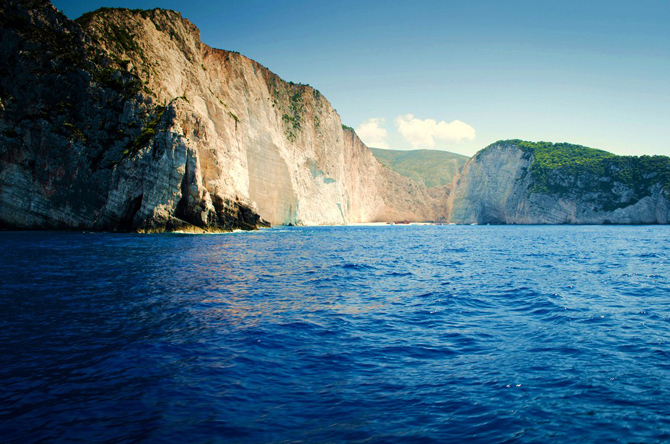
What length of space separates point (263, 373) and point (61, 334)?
196 inches

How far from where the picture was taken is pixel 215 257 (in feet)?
76.9

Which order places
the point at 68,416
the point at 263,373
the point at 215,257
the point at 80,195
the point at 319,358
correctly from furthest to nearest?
A: the point at 80,195, the point at 215,257, the point at 319,358, the point at 263,373, the point at 68,416

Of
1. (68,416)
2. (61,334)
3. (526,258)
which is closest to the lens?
(68,416)

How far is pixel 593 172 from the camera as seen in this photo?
108938 mm

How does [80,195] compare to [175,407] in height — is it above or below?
above

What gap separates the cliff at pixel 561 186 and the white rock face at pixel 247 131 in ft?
123

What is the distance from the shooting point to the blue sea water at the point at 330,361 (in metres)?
5.02

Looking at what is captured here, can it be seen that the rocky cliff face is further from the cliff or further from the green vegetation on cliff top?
the green vegetation on cliff top

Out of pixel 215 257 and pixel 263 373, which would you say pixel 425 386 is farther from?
pixel 215 257

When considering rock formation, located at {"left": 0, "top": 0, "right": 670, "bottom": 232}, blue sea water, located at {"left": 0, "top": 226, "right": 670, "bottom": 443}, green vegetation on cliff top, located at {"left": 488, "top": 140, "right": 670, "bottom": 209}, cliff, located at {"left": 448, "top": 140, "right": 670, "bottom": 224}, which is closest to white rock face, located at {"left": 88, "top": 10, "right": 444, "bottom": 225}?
rock formation, located at {"left": 0, "top": 0, "right": 670, "bottom": 232}

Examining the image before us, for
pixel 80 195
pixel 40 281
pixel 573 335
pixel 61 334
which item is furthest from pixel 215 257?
pixel 80 195

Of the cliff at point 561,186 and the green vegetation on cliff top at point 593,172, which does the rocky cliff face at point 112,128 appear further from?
the green vegetation on cliff top at point 593,172

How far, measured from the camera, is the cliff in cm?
10175

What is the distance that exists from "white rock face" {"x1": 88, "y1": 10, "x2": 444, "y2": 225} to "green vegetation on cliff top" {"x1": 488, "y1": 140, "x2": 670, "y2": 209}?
51462 millimetres
